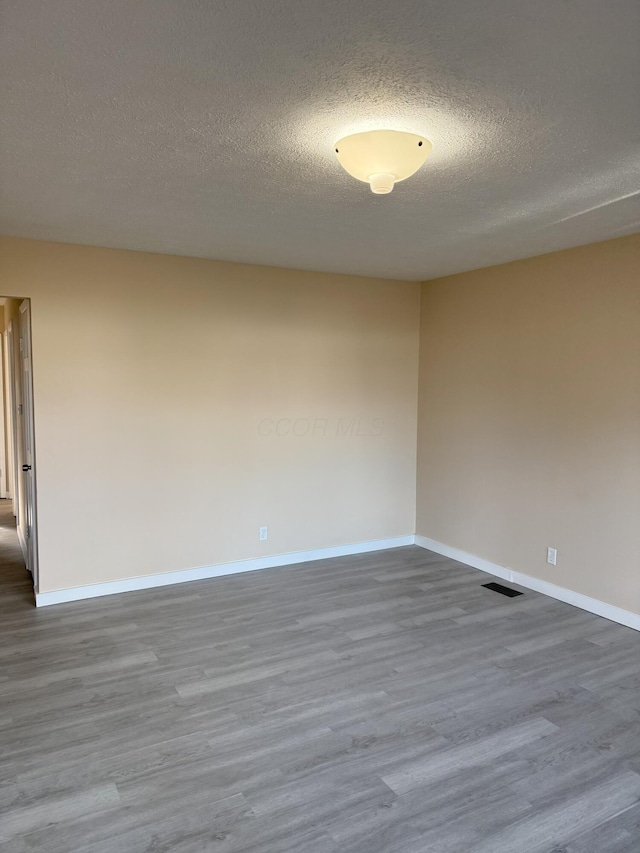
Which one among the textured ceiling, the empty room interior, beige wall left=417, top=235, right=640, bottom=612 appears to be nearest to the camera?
the textured ceiling

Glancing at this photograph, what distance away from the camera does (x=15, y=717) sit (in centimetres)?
264

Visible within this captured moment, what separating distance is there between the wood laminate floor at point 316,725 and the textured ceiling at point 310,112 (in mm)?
2501

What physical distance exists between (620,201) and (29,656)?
4.06m

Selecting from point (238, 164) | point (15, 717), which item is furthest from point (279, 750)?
point (238, 164)

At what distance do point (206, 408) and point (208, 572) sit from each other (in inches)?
51.9

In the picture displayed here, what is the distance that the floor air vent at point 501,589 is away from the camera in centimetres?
421

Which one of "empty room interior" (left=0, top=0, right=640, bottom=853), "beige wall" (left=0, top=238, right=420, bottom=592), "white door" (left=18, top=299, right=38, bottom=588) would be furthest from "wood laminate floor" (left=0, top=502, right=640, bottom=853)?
"beige wall" (left=0, top=238, right=420, bottom=592)

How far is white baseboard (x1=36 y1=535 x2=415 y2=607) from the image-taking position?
401 centimetres

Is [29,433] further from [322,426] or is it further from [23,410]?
[322,426]

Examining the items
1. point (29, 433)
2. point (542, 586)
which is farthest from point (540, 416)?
point (29, 433)

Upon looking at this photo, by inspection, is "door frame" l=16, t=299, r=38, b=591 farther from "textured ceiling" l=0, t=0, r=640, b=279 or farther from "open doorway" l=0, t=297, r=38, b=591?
"textured ceiling" l=0, t=0, r=640, b=279

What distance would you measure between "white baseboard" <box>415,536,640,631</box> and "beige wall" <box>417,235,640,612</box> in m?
0.05

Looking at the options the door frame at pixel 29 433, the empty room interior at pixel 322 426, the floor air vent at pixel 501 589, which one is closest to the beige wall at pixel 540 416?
the empty room interior at pixel 322 426

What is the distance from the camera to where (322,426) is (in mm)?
4953
